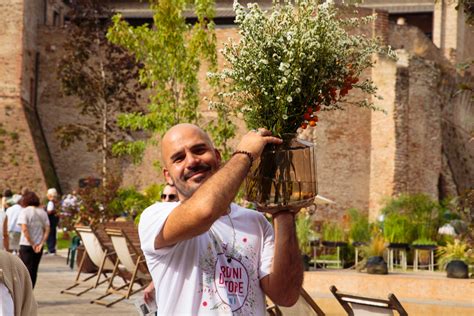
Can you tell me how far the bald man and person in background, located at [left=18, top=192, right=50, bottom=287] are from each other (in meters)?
8.62

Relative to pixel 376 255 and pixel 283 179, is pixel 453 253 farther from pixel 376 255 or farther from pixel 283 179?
pixel 283 179

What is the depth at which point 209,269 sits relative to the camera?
11.5 feet

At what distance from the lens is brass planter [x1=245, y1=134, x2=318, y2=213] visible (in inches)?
143

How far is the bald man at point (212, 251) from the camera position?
11.4 feet

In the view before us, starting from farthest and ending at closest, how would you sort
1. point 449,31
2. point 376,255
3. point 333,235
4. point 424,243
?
point 449,31 < point 333,235 < point 424,243 < point 376,255

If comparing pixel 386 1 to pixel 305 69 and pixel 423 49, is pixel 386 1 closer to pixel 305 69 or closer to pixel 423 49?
pixel 423 49

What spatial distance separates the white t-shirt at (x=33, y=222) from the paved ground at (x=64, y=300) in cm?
77

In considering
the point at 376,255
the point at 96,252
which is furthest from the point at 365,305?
the point at 376,255

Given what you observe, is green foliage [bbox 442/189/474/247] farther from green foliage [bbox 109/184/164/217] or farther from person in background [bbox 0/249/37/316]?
green foliage [bbox 109/184/164/217]

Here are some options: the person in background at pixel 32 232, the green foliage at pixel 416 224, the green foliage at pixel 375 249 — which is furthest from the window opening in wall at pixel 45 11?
the person in background at pixel 32 232

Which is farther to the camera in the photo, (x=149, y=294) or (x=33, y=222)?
(x=33, y=222)

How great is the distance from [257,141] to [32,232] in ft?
29.3

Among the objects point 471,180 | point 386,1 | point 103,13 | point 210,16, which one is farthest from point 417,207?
point 386,1

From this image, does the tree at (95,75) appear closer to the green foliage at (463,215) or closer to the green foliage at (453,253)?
the green foliage at (463,215)
